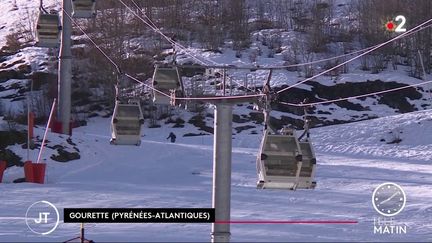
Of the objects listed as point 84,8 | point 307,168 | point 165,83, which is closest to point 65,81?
point 84,8

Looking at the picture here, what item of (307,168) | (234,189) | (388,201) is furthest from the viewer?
(234,189)

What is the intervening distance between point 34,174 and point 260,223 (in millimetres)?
7744

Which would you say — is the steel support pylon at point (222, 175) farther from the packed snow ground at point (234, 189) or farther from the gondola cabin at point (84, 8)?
the gondola cabin at point (84, 8)

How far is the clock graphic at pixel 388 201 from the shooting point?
47.5 feet

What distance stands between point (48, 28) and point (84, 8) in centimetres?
128

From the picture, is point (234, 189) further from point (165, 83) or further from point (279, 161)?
point (279, 161)

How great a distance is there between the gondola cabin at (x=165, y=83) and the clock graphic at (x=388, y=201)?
4.51m

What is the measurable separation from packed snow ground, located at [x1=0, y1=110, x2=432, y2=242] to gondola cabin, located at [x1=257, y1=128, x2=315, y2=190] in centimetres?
251

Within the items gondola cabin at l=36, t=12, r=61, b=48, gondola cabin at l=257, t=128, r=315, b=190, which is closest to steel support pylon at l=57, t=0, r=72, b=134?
gondola cabin at l=36, t=12, r=61, b=48

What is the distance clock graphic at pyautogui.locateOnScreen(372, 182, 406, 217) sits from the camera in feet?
47.5

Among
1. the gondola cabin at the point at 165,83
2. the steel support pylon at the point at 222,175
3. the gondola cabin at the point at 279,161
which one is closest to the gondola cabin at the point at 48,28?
the gondola cabin at the point at 165,83

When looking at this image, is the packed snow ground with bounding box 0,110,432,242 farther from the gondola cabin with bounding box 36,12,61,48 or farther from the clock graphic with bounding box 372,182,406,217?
the gondola cabin with bounding box 36,12,61,48

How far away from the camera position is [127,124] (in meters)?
12.9

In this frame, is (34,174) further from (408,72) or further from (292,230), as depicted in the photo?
(408,72)
